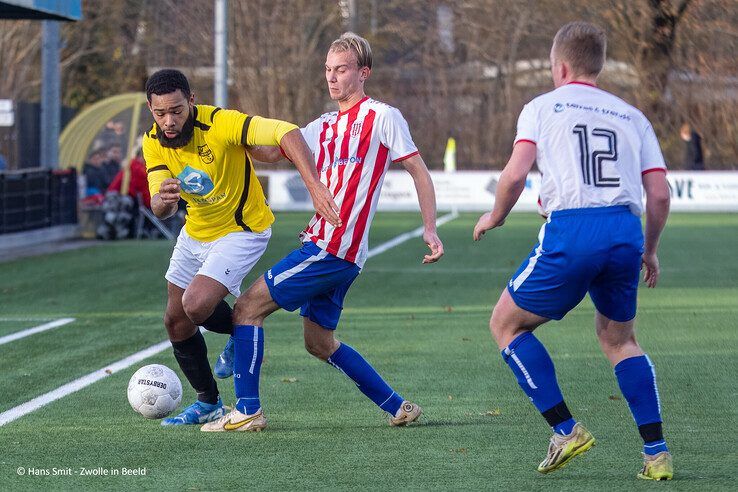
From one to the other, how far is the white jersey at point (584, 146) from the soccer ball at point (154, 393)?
8.48ft

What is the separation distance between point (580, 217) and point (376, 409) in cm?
241

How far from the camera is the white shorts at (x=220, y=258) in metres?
6.85

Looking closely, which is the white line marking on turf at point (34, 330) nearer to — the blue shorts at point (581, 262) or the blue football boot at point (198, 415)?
the blue football boot at point (198, 415)

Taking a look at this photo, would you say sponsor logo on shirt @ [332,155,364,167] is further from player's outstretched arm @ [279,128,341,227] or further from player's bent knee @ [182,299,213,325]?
player's bent knee @ [182,299,213,325]

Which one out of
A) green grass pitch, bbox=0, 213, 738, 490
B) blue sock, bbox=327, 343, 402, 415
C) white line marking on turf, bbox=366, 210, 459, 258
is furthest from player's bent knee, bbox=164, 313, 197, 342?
white line marking on turf, bbox=366, 210, 459, 258

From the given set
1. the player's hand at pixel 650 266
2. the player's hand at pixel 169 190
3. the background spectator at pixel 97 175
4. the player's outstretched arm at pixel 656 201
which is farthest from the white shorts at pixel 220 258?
the background spectator at pixel 97 175

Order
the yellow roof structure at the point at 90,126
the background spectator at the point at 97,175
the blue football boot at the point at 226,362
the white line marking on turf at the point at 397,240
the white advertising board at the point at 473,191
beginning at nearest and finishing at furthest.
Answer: the blue football boot at the point at 226,362
the white line marking on turf at the point at 397,240
the background spectator at the point at 97,175
the yellow roof structure at the point at 90,126
the white advertising board at the point at 473,191

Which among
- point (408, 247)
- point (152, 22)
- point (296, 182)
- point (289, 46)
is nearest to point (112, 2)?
point (152, 22)

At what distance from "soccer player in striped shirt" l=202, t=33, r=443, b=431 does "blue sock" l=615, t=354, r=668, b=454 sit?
1181mm

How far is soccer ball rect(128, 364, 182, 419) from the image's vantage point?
7.11 m

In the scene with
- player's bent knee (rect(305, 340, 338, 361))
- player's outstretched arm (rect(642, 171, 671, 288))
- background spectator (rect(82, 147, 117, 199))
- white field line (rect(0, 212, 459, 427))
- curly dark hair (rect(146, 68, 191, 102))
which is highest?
curly dark hair (rect(146, 68, 191, 102))

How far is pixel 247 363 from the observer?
22.2 ft

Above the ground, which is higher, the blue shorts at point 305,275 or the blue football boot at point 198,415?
the blue shorts at point 305,275

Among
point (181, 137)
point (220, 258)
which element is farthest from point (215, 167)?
point (220, 258)
